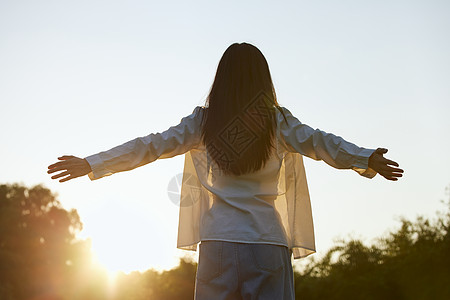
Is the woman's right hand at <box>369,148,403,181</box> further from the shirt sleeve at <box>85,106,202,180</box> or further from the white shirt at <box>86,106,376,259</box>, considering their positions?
the shirt sleeve at <box>85,106,202,180</box>

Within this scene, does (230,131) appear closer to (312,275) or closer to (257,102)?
(257,102)

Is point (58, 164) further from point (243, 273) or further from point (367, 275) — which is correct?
point (367, 275)

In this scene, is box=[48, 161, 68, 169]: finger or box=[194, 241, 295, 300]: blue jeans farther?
box=[48, 161, 68, 169]: finger

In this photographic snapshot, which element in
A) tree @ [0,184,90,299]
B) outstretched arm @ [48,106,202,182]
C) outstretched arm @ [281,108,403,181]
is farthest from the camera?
tree @ [0,184,90,299]

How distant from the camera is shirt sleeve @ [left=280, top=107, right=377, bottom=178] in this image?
9.70 ft

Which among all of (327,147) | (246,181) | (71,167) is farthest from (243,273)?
(71,167)

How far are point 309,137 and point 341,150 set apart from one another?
180 millimetres

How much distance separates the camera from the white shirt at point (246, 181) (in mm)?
2793

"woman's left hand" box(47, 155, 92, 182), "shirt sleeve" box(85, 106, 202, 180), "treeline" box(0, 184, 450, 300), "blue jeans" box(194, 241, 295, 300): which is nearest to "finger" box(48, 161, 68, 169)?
"woman's left hand" box(47, 155, 92, 182)

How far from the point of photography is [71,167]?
9.91ft

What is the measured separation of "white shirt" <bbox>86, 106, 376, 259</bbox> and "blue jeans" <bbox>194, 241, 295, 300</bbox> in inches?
2.3

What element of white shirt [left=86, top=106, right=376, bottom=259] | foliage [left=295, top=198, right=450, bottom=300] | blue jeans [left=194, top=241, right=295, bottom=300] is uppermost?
foliage [left=295, top=198, right=450, bottom=300]

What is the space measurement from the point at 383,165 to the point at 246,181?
0.72 metres

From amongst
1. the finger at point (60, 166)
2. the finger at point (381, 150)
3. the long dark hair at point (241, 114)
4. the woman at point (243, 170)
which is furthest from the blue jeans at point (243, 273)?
the finger at point (60, 166)
